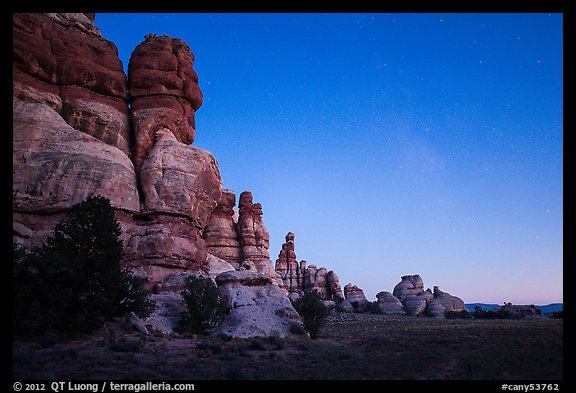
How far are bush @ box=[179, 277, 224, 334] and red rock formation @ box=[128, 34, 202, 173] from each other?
589 inches

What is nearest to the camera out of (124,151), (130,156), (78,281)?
(78,281)

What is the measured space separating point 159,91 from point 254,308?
24.1m

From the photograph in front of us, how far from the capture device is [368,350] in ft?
58.4

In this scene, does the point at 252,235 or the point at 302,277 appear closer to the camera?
the point at 252,235

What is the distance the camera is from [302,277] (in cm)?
10125

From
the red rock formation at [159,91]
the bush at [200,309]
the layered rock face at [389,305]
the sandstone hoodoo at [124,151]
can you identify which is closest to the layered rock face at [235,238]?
the sandstone hoodoo at [124,151]

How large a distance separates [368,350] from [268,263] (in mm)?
46770

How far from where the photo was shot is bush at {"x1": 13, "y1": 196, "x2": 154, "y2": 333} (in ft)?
55.7

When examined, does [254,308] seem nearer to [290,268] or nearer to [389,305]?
[389,305]

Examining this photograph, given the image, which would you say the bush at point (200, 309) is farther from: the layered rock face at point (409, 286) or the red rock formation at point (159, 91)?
the layered rock face at point (409, 286)

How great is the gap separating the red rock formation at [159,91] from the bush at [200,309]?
49.1ft

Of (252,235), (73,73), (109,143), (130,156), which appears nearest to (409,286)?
(252,235)
